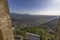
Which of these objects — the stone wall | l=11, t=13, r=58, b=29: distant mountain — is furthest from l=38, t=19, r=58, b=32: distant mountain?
the stone wall

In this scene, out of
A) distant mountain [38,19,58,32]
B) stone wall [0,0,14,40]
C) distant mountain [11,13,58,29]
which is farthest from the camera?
distant mountain [11,13,58,29]

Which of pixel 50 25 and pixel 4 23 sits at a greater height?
pixel 4 23

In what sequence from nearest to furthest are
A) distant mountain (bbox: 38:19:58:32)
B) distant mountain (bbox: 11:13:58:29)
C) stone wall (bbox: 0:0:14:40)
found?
stone wall (bbox: 0:0:14:40), distant mountain (bbox: 38:19:58:32), distant mountain (bbox: 11:13:58:29)

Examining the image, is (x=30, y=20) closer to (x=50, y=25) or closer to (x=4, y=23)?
(x=50, y=25)

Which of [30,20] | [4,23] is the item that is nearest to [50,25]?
[30,20]

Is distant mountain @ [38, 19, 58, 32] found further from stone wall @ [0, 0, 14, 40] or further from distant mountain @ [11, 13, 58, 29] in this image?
stone wall @ [0, 0, 14, 40]

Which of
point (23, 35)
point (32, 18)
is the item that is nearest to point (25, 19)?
point (32, 18)

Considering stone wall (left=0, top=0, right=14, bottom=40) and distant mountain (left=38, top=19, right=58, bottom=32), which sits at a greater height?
stone wall (left=0, top=0, right=14, bottom=40)

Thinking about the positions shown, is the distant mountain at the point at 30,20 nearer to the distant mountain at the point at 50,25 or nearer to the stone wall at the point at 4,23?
the distant mountain at the point at 50,25
